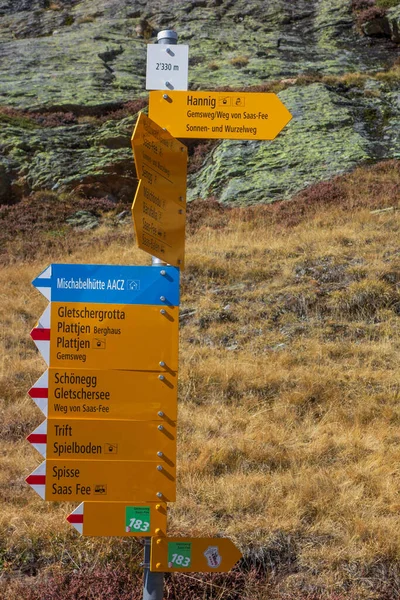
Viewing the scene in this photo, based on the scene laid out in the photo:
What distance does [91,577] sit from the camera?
→ 4207 millimetres

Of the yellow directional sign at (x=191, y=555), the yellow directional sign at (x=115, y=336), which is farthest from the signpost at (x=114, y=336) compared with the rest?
the yellow directional sign at (x=191, y=555)

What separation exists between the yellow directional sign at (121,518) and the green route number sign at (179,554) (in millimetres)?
95

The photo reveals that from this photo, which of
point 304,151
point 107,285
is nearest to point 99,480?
point 107,285

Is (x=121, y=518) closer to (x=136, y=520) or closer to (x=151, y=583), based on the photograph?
(x=136, y=520)

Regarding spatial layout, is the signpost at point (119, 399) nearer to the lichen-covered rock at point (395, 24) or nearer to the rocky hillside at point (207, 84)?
the rocky hillside at point (207, 84)

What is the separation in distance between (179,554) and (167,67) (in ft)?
9.34

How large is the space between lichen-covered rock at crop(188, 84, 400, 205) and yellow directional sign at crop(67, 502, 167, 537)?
1429 centimetres

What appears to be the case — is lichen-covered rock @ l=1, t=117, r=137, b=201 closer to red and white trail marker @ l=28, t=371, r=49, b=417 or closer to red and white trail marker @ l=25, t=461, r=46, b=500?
red and white trail marker @ l=28, t=371, r=49, b=417

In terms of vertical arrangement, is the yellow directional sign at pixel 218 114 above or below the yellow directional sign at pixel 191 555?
above

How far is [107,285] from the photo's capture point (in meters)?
3.56

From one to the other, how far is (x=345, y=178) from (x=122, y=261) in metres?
7.57

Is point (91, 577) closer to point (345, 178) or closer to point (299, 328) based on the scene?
point (299, 328)

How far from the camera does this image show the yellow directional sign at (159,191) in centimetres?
343

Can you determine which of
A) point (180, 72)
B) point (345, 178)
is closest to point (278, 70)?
point (345, 178)
